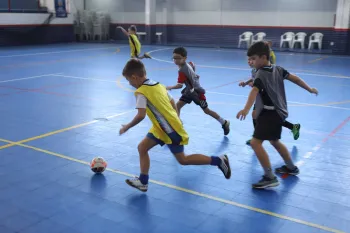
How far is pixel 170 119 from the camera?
4473mm

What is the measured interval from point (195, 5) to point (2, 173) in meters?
24.5

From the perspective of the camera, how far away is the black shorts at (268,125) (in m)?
4.87

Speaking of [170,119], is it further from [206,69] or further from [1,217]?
[206,69]

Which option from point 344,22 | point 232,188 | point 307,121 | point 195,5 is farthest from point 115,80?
point 195,5

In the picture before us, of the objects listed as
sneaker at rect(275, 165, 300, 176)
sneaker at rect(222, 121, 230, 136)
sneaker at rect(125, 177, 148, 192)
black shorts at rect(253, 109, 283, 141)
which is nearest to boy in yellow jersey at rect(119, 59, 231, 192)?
sneaker at rect(125, 177, 148, 192)

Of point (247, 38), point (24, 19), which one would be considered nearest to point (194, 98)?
point (247, 38)

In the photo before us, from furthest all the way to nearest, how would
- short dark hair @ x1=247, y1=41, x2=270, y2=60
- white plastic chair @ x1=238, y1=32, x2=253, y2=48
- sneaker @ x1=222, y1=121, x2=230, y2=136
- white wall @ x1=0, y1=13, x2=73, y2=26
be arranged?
white plastic chair @ x1=238, y1=32, x2=253, y2=48
white wall @ x1=0, y1=13, x2=73, y2=26
sneaker @ x1=222, y1=121, x2=230, y2=136
short dark hair @ x1=247, y1=41, x2=270, y2=60

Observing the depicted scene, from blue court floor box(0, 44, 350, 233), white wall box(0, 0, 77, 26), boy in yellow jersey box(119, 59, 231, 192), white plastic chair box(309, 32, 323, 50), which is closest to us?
blue court floor box(0, 44, 350, 233)

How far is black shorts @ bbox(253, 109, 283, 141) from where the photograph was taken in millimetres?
4867

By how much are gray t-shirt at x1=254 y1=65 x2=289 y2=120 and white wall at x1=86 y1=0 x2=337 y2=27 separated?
68.2 feet

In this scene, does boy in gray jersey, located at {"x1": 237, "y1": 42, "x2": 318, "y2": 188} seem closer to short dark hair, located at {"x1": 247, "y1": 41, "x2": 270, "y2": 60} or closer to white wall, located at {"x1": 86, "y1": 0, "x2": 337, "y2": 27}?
short dark hair, located at {"x1": 247, "y1": 41, "x2": 270, "y2": 60}

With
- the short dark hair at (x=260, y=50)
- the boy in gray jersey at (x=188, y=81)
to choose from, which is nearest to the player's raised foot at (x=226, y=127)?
the boy in gray jersey at (x=188, y=81)

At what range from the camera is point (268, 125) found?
4.86 meters

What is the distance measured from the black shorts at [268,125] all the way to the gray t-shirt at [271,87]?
7 cm
